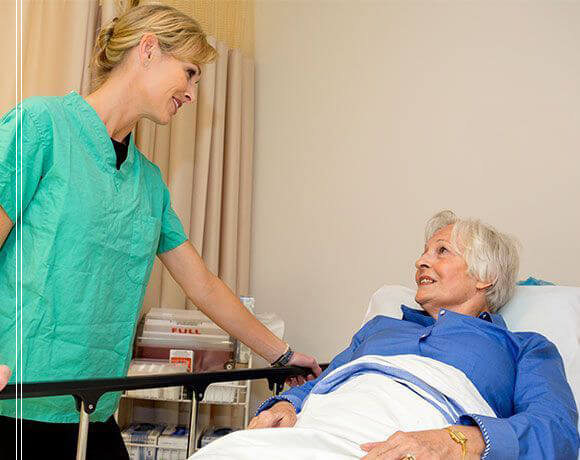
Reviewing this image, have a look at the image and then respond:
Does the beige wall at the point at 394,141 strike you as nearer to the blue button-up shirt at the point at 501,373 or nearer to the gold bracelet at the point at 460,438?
the blue button-up shirt at the point at 501,373

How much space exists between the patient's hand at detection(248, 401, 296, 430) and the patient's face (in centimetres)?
50

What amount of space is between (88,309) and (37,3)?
1200 mm

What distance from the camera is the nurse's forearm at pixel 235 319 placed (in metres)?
1.94

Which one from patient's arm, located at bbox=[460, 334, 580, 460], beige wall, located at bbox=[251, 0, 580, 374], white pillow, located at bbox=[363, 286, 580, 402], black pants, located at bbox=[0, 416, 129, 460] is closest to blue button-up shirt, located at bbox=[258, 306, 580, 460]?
patient's arm, located at bbox=[460, 334, 580, 460]

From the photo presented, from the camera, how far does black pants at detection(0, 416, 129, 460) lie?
1.45 m

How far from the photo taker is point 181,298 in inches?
118

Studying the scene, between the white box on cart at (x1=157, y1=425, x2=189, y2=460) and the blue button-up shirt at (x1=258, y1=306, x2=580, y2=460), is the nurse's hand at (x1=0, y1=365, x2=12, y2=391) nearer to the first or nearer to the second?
the blue button-up shirt at (x1=258, y1=306, x2=580, y2=460)

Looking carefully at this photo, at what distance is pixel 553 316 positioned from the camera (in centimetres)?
185

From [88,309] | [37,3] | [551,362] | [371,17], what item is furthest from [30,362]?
[371,17]

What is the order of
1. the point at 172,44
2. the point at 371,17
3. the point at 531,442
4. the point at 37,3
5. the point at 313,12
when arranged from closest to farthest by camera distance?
the point at 531,442, the point at 172,44, the point at 37,3, the point at 371,17, the point at 313,12

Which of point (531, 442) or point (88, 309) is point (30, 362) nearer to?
point (88, 309)

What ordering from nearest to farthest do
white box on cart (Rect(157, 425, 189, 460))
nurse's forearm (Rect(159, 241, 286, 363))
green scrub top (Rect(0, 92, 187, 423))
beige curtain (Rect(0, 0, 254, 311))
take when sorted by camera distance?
green scrub top (Rect(0, 92, 187, 423)) → nurse's forearm (Rect(159, 241, 286, 363)) → white box on cart (Rect(157, 425, 189, 460)) → beige curtain (Rect(0, 0, 254, 311))

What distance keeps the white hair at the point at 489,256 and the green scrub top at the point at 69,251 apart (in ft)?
2.69

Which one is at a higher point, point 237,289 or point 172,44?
point 172,44
